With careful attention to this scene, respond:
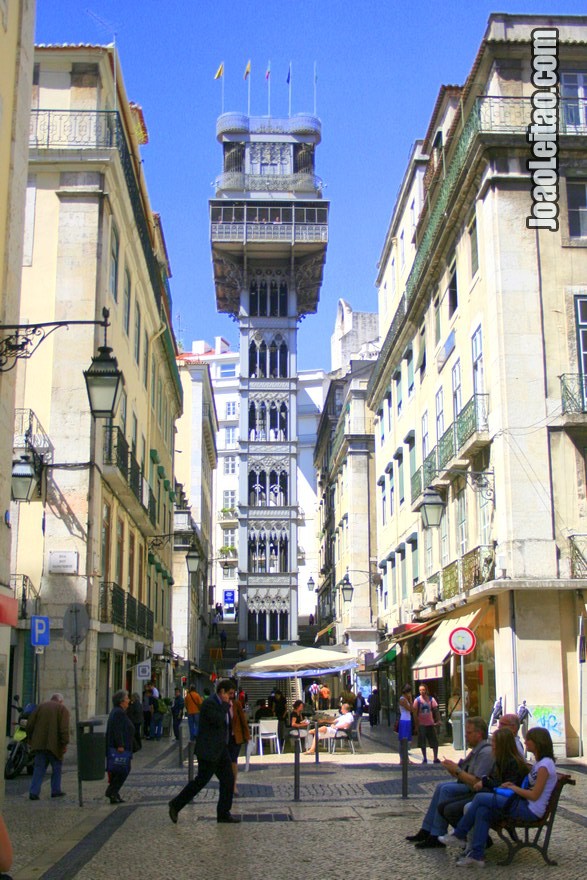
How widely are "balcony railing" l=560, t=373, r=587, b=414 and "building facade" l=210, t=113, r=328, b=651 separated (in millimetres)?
50076

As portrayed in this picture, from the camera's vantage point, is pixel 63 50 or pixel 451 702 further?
pixel 451 702

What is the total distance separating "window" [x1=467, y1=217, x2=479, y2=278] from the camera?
2556cm

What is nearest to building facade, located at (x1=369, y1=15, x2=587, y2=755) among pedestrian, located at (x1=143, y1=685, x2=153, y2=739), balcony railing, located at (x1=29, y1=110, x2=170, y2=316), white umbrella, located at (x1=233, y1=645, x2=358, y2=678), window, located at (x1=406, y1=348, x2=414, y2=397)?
white umbrella, located at (x1=233, y1=645, x2=358, y2=678)

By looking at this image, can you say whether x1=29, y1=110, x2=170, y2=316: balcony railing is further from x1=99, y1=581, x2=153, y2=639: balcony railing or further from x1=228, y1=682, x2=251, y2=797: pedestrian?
x1=228, y1=682, x2=251, y2=797: pedestrian

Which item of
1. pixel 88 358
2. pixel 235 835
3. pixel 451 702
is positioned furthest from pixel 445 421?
pixel 235 835

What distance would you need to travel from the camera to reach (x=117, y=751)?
14164 millimetres

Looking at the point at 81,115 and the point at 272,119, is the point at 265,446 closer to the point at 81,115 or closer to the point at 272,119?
the point at 272,119

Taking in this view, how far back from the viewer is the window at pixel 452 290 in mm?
28344

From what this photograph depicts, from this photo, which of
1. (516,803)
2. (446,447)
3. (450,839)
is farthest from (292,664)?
(516,803)

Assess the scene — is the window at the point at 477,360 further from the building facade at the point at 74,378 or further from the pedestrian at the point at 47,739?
the pedestrian at the point at 47,739

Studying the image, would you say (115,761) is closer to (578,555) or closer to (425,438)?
(578,555)

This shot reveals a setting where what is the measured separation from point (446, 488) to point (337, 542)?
34.5m

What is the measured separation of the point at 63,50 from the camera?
2548 cm

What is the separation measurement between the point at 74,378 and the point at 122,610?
690 centimetres
